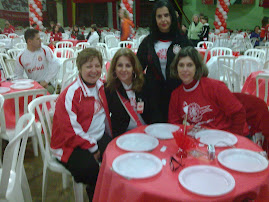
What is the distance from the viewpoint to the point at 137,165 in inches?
48.8

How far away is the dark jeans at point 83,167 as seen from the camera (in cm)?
167

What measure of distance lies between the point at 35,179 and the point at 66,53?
9.77 ft

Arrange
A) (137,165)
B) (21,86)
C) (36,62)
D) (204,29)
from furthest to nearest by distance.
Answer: (204,29) < (36,62) < (21,86) < (137,165)

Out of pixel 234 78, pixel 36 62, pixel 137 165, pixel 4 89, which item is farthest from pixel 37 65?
pixel 137 165

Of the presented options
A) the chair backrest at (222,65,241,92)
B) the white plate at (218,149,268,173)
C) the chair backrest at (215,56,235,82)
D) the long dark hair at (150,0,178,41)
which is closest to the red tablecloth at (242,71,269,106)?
the chair backrest at (222,65,241,92)

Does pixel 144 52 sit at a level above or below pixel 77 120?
above

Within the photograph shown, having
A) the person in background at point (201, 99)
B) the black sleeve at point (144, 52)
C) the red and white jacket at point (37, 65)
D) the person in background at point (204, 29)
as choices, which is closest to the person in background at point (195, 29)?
the person in background at point (204, 29)

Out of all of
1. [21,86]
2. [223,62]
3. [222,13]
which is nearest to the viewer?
[21,86]

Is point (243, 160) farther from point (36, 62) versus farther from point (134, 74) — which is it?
point (36, 62)

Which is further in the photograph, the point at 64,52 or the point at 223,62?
the point at 64,52

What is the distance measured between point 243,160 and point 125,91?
987 millimetres

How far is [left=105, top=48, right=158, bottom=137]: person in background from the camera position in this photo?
1.97 metres

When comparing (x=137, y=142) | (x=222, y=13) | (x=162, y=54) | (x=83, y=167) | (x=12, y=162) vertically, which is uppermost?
(x=222, y=13)

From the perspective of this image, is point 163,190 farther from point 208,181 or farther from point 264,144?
point 264,144
